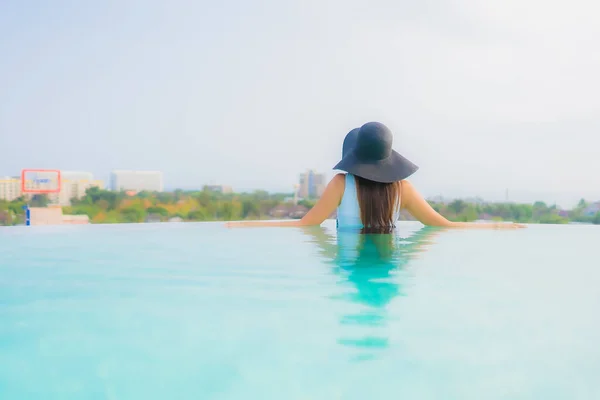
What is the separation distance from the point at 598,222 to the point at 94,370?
7284 mm

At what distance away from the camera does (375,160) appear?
407cm

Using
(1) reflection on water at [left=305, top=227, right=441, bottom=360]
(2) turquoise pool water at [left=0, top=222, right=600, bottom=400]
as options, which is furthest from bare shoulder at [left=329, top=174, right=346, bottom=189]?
(2) turquoise pool water at [left=0, top=222, right=600, bottom=400]

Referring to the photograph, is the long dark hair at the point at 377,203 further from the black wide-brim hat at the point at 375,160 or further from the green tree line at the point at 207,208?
the green tree line at the point at 207,208

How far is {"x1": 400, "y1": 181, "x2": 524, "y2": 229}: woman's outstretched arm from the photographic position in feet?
13.9

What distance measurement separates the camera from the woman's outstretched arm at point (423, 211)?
4.25 meters

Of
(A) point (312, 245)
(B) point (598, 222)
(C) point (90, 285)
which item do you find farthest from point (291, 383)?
(B) point (598, 222)

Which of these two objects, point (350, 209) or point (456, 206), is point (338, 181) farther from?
point (456, 206)

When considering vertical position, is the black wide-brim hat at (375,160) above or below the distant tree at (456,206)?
above

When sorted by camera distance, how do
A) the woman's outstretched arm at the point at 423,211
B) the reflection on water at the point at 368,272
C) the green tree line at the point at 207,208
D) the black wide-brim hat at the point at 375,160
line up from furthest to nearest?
the green tree line at the point at 207,208
the woman's outstretched arm at the point at 423,211
the black wide-brim hat at the point at 375,160
the reflection on water at the point at 368,272

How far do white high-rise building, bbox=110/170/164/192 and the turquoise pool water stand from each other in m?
11.8

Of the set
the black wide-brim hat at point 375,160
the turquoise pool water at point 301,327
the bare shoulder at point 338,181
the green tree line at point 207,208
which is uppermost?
the black wide-brim hat at point 375,160

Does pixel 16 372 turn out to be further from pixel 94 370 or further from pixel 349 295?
pixel 349 295

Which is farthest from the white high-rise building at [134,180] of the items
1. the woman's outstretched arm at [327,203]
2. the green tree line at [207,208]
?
the woman's outstretched arm at [327,203]

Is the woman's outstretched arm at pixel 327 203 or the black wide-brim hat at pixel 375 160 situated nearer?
the black wide-brim hat at pixel 375 160
